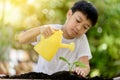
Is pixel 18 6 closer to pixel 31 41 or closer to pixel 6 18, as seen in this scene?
pixel 6 18

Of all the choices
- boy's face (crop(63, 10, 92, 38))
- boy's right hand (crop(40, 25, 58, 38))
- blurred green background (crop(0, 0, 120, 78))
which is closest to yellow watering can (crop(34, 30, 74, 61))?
boy's right hand (crop(40, 25, 58, 38))

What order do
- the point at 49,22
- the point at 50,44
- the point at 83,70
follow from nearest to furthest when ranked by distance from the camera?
1. the point at 50,44
2. the point at 83,70
3. the point at 49,22

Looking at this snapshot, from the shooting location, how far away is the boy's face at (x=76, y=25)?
4.03 feet

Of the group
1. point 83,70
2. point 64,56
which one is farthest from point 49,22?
point 83,70

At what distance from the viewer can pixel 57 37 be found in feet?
3.53

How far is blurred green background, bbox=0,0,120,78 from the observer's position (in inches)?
60.6

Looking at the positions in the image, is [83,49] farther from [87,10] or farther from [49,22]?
[49,22]

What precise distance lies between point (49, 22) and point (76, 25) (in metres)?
0.31

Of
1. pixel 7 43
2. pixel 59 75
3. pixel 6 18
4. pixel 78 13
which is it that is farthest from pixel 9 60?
pixel 59 75

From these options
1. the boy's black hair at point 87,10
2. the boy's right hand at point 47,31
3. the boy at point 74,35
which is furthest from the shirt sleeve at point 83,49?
the boy's right hand at point 47,31

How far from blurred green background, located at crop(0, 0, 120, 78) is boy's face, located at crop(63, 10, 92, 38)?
25cm

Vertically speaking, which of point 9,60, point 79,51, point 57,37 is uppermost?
point 57,37

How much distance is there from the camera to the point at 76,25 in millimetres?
1244

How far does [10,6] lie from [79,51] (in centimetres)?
44
